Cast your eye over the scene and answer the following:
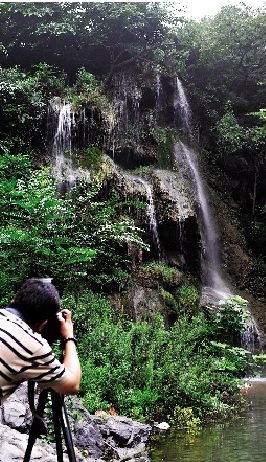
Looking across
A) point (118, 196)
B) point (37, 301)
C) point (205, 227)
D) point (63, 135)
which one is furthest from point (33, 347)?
point (205, 227)

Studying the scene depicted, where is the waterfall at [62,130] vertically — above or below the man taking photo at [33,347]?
above

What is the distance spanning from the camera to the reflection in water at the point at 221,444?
5.49 meters

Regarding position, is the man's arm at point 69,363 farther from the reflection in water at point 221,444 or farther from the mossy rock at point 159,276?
the mossy rock at point 159,276

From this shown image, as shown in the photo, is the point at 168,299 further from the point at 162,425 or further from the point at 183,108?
the point at 183,108

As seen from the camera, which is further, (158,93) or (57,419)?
(158,93)

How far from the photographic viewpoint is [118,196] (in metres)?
16.2

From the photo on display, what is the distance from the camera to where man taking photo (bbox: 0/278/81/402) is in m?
1.97

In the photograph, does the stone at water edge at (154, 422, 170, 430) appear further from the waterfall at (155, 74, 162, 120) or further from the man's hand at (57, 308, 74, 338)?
the waterfall at (155, 74, 162, 120)

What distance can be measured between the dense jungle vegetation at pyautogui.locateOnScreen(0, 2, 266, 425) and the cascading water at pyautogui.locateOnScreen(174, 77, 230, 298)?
0.94 metres

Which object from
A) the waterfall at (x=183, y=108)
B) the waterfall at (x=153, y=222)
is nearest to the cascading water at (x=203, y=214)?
the waterfall at (x=183, y=108)

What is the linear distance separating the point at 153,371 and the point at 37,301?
6116 millimetres

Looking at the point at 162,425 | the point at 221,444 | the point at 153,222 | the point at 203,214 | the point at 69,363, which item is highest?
the point at 203,214

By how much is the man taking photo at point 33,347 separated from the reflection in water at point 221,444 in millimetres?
3832

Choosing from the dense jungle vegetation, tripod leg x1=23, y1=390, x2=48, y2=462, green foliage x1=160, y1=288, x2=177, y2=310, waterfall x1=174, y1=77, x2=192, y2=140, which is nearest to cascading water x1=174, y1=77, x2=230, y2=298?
waterfall x1=174, y1=77, x2=192, y2=140
